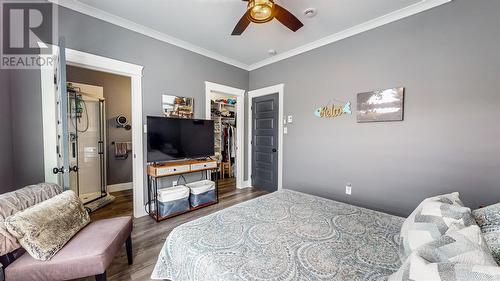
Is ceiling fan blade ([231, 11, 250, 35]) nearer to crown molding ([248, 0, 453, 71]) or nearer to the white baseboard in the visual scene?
crown molding ([248, 0, 453, 71])

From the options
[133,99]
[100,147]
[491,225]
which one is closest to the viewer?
[491,225]

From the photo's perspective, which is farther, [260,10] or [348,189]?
[348,189]

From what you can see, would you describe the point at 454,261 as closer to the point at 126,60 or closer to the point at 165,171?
the point at 165,171

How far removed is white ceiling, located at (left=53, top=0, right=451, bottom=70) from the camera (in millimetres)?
2148

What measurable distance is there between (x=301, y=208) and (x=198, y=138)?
2.05 m

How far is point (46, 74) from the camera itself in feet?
6.57

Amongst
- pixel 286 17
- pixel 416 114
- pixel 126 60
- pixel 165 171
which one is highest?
pixel 286 17

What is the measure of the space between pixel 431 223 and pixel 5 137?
3377 mm

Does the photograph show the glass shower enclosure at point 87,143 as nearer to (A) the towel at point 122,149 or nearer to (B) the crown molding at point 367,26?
(A) the towel at point 122,149

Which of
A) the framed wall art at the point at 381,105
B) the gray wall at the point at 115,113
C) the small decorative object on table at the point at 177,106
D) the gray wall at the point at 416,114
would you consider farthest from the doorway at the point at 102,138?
the framed wall art at the point at 381,105

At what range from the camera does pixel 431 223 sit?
0.95 m

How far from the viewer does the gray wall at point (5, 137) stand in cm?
174

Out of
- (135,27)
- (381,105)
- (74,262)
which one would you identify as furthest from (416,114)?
(135,27)

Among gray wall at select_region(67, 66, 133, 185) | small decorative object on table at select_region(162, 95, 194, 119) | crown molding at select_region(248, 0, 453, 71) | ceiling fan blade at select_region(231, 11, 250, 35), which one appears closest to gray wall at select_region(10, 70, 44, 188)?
small decorative object on table at select_region(162, 95, 194, 119)
